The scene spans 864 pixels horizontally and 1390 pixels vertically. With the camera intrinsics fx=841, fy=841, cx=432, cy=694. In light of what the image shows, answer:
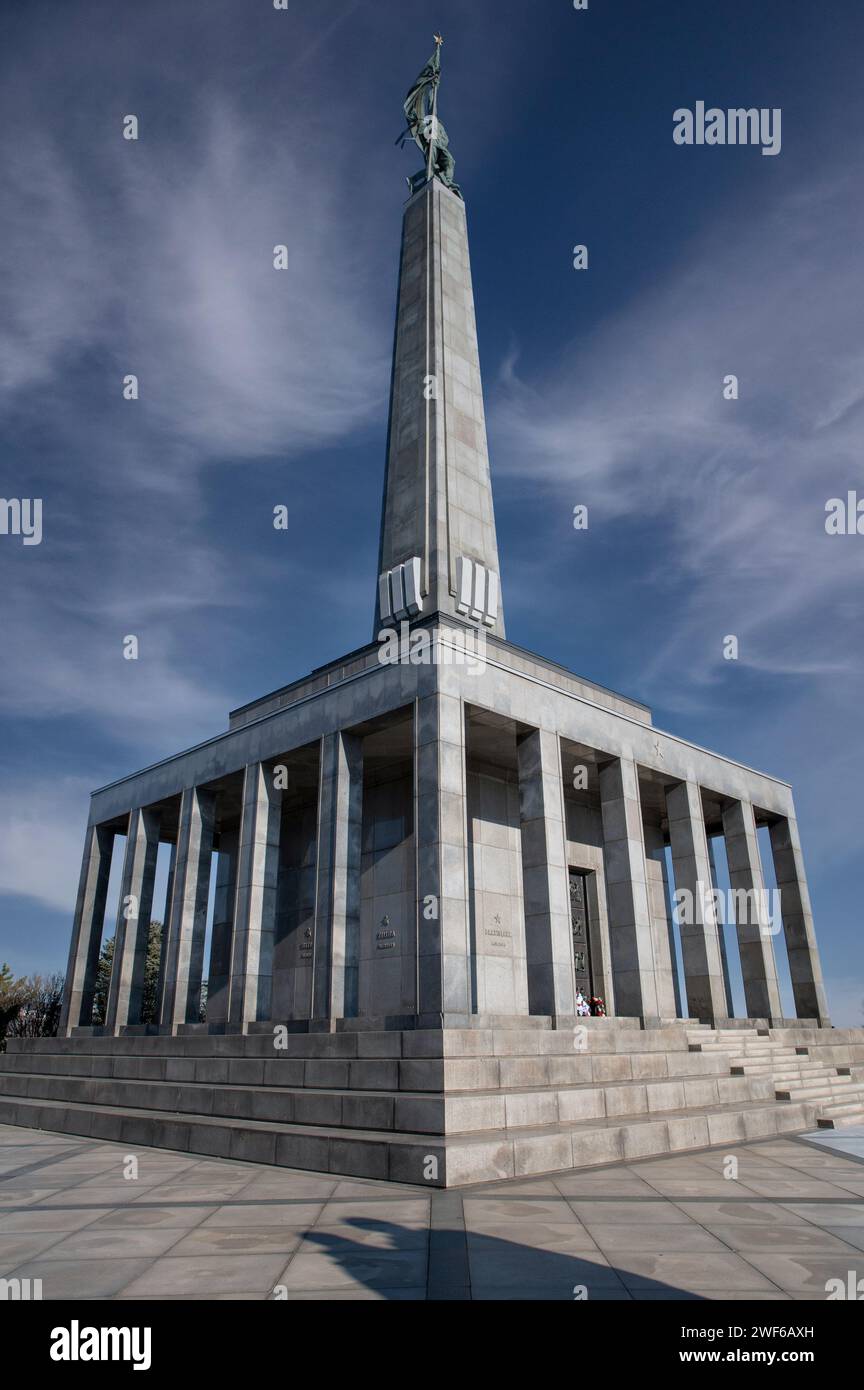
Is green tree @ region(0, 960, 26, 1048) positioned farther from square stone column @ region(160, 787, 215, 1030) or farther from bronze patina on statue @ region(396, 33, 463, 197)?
bronze patina on statue @ region(396, 33, 463, 197)

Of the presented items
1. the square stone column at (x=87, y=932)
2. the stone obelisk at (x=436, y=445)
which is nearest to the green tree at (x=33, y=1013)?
the square stone column at (x=87, y=932)

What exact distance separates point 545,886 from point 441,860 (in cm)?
406

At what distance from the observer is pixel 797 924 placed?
30.8m

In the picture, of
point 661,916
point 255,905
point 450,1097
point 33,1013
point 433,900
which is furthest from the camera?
point 33,1013

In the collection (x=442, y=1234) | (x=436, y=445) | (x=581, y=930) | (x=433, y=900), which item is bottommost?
(x=442, y=1234)

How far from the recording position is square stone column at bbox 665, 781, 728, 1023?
26.1 metres

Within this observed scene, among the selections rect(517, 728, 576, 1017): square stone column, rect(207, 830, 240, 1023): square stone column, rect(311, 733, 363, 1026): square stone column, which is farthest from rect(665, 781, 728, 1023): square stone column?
rect(207, 830, 240, 1023): square stone column

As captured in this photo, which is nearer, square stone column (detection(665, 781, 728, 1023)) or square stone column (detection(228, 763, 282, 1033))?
square stone column (detection(228, 763, 282, 1033))

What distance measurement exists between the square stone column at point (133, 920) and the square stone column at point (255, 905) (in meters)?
6.54

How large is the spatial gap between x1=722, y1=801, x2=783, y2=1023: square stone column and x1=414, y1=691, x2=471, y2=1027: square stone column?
45.9 feet

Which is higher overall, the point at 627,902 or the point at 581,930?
the point at 627,902

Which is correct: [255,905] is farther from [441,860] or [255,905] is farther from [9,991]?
[9,991]

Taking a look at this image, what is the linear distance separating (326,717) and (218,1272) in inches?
679

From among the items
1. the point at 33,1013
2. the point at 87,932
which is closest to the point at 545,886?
the point at 87,932
